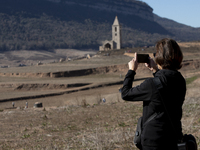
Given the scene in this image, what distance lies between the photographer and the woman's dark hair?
2838 mm

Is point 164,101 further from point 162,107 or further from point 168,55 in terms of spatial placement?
point 168,55

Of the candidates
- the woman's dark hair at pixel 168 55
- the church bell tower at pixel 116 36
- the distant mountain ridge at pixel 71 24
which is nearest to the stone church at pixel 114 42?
the church bell tower at pixel 116 36

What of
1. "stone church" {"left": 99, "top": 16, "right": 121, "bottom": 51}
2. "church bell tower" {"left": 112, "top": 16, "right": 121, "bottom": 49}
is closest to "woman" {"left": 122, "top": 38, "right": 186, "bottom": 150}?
"stone church" {"left": 99, "top": 16, "right": 121, "bottom": 51}

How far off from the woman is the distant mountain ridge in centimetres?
9957

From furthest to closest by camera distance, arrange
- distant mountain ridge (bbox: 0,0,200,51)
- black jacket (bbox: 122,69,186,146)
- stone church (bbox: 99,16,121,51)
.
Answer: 1. distant mountain ridge (bbox: 0,0,200,51)
2. stone church (bbox: 99,16,121,51)
3. black jacket (bbox: 122,69,186,146)

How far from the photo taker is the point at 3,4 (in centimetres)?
13325

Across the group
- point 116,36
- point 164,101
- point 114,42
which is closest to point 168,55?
point 164,101

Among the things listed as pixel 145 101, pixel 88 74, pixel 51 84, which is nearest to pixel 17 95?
pixel 51 84

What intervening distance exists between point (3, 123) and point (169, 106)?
8525 millimetres

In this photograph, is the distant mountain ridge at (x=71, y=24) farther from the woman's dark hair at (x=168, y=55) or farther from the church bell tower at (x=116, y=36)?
the woman's dark hair at (x=168, y=55)

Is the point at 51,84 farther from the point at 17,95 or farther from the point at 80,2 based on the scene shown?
the point at 80,2

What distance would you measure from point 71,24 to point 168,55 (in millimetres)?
147953

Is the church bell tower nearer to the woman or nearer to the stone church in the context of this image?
the stone church

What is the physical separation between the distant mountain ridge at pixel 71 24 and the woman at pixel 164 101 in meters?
99.6
